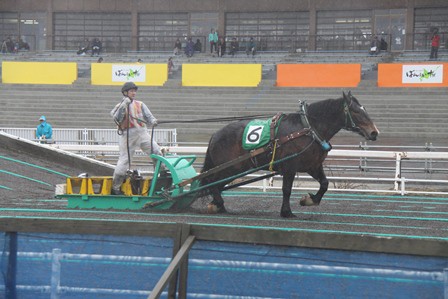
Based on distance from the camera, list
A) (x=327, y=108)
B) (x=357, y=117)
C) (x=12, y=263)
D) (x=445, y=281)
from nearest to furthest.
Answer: (x=445, y=281), (x=12, y=263), (x=357, y=117), (x=327, y=108)

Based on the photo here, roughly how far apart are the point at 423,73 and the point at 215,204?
23545mm

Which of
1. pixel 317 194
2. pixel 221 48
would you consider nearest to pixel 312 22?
pixel 221 48

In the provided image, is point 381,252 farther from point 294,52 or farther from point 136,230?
point 294,52

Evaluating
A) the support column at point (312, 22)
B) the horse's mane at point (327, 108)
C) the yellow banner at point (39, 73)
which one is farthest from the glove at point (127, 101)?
the support column at point (312, 22)

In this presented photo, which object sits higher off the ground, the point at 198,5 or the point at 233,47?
the point at 198,5

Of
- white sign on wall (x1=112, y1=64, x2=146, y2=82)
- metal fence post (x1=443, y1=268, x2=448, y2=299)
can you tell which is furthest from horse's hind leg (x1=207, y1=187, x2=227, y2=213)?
white sign on wall (x1=112, y1=64, x2=146, y2=82)

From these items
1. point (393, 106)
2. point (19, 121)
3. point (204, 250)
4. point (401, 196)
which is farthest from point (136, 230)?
point (19, 121)

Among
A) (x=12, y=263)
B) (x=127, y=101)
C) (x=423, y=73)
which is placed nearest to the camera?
(x=12, y=263)

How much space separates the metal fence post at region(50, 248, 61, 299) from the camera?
19.9 feet

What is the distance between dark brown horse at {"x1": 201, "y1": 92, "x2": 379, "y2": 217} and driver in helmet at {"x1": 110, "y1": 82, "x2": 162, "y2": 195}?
1.22 meters

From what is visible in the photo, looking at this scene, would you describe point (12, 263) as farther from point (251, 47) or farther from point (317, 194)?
point (251, 47)

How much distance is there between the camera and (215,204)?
10.7 m

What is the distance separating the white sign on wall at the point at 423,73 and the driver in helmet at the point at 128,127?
2322cm

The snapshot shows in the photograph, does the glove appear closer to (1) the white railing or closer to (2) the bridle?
(2) the bridle
